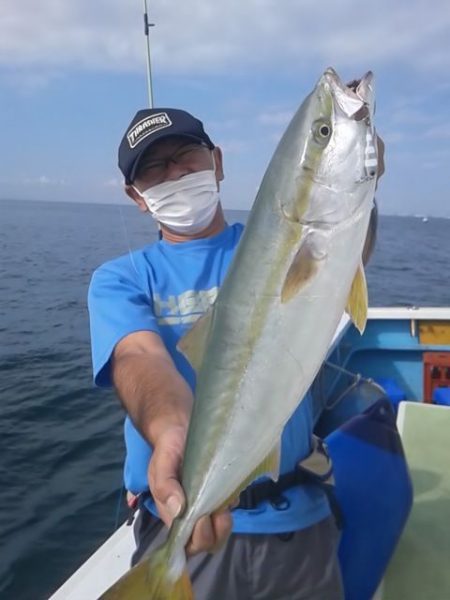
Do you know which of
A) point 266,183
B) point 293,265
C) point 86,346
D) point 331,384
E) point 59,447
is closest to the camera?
point 293,265

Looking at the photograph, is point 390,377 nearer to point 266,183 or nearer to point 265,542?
point 265,542

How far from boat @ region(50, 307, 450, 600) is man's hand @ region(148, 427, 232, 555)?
5.72ft

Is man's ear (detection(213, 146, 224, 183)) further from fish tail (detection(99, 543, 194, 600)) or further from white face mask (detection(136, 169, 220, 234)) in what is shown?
fish tail (detection(99, 543, 194, 600))

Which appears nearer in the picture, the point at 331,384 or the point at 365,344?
the point at 331,384

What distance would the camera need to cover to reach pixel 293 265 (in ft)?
5.98

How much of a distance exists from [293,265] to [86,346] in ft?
46.4

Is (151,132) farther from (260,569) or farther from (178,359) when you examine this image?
(260,569)

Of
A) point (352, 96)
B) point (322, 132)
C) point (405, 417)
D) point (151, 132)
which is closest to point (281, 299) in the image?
point (322, 132)

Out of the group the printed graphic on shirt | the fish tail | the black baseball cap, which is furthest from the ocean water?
the fish tail

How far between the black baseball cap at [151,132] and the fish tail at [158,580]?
1895mm

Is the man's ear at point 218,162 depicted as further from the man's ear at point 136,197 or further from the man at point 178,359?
the man's ear at point 136,197

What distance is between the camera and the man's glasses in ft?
10.3

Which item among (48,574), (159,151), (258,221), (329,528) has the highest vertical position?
(159,151)

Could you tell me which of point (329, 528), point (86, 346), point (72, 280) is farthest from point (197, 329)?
point (72, 280)
